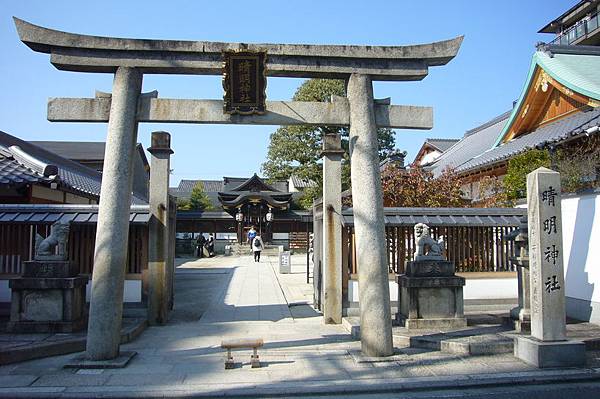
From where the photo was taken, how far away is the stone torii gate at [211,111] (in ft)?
24.8

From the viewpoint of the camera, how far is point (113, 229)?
7562mm

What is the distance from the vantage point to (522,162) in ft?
47.5

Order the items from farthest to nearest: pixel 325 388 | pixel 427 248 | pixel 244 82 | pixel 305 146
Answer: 1. pixel 305 146
2. pixel 427 248
3. pixel 244 82
4. pixel 325 388

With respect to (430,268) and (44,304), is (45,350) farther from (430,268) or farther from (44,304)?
(430,268)

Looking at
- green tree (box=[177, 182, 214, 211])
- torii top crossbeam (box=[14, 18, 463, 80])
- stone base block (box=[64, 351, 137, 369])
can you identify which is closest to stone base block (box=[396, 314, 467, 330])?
torii top crossbeam (box=[14, 18, 463, 80])

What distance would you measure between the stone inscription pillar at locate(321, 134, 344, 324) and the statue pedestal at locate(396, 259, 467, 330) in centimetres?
170

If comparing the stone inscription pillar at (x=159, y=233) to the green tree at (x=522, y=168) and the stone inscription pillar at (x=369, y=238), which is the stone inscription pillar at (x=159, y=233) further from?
the green tree at (x=522, y=168)

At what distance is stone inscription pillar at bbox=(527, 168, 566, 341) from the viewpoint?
7.27 m

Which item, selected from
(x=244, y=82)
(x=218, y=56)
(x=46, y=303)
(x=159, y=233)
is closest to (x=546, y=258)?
(x=244, y=82)

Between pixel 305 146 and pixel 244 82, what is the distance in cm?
2848

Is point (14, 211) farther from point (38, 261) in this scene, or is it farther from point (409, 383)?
point (409, 383)

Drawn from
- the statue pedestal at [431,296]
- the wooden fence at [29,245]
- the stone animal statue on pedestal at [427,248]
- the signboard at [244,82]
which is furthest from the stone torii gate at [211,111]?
the wooden fence at [29,245]

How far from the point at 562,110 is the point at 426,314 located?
11607 mm

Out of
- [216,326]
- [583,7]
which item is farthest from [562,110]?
[583,7]
